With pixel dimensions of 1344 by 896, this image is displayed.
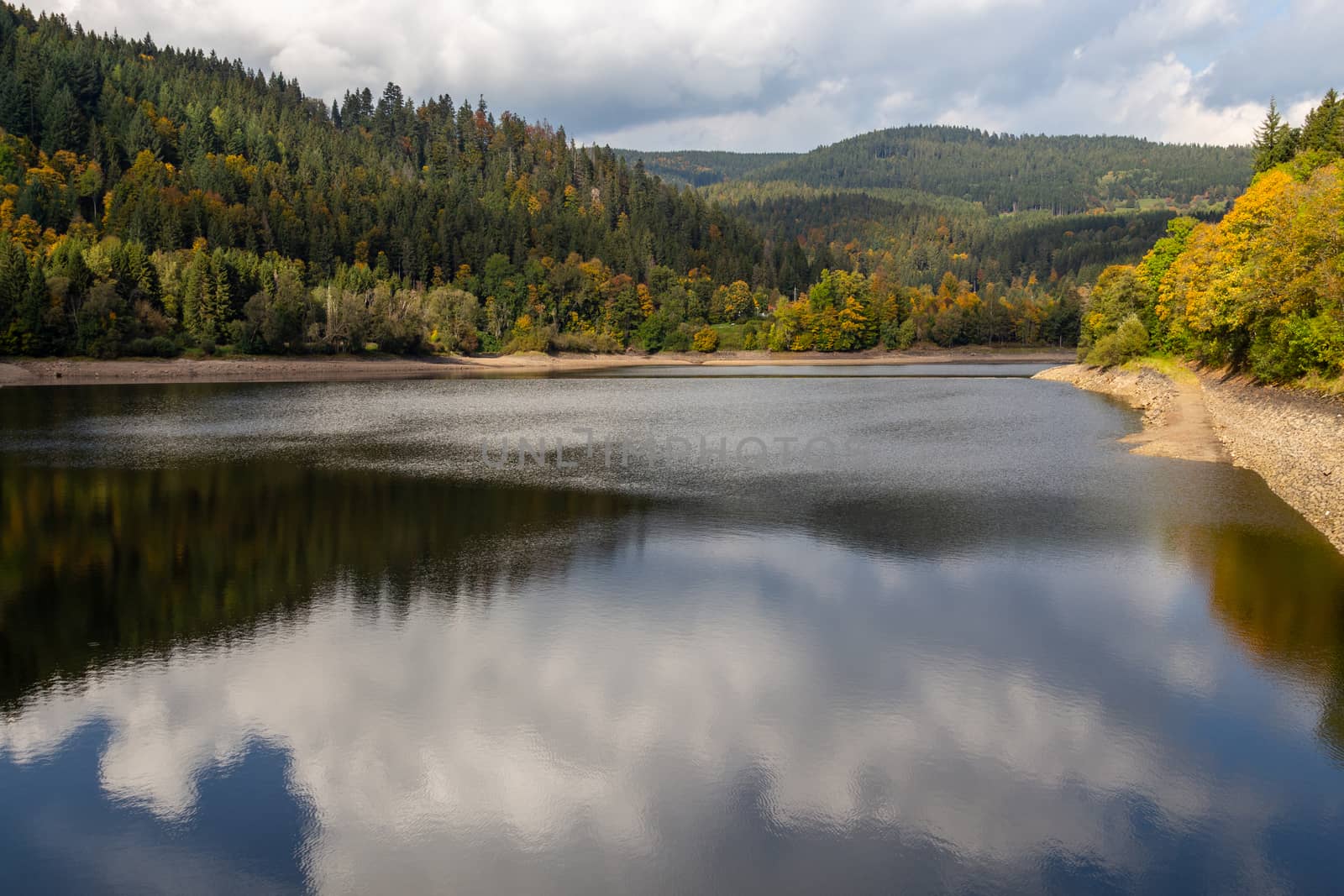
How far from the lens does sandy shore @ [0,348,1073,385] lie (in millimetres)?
85875

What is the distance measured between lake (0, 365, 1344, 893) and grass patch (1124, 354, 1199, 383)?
1490 inches

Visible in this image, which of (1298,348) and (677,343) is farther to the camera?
(677,343)

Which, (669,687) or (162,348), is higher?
(162,348)

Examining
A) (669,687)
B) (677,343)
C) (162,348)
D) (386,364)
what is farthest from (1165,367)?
(162,348)

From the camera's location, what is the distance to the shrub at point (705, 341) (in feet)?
502

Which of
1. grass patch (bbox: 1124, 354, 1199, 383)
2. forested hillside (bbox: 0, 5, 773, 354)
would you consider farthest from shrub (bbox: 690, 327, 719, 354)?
grass patch (bbox: 1124, 354, 1199, 383)

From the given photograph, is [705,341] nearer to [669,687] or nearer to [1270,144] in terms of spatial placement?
[1270,144]

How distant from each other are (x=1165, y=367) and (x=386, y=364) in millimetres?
80273

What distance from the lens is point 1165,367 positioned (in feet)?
233

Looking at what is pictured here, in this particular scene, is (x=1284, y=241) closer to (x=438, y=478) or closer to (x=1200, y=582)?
(x=1200, y=582)

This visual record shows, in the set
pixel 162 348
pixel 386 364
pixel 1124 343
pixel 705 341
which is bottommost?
pixel 386 364

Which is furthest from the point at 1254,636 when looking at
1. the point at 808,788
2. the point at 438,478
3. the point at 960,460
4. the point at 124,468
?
the point at 124,468

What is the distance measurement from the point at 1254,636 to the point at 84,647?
21.4m

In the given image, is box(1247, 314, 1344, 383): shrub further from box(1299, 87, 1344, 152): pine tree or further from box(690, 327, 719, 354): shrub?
box(690, 327, 719, 354): shrub
